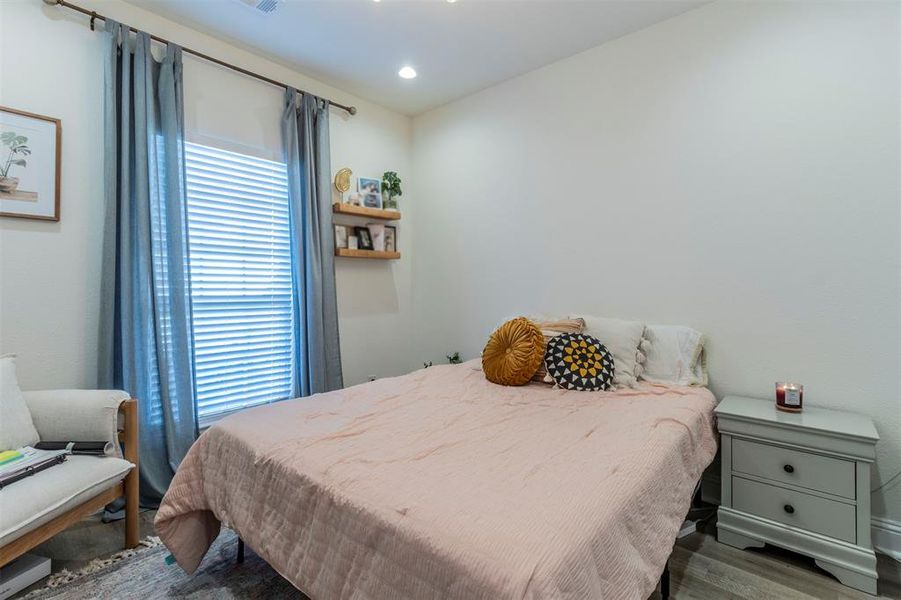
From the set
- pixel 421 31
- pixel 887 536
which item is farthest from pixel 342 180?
pixel 887 536

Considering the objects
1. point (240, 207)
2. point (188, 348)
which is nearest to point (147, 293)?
point (188, 348)

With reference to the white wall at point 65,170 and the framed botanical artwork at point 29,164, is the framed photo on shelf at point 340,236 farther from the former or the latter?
the framed botanical artwork at point 29,164

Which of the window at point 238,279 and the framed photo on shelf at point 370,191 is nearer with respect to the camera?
the window at point 238,279

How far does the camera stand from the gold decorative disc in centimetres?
338

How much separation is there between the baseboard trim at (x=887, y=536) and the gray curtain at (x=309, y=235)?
3239 millimetres

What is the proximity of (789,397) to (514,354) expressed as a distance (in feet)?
4.41

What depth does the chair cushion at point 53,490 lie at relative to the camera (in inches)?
56.1

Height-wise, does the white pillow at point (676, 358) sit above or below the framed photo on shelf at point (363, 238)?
below

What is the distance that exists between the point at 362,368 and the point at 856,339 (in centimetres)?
321

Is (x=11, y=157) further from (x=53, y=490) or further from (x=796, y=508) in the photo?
(x=796, y=508)

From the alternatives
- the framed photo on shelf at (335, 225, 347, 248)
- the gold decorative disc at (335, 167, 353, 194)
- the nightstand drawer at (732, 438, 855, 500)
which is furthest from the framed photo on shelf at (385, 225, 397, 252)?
the nightstand drawer at (732, 438, 855, 500)

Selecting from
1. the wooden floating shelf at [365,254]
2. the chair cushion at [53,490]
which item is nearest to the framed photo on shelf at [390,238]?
the wooden floating shelf at [365,254]

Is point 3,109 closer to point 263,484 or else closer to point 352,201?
point 352,201

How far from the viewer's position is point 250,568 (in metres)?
1.83
